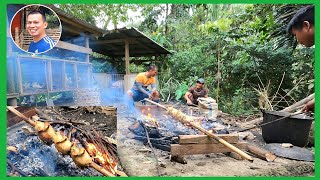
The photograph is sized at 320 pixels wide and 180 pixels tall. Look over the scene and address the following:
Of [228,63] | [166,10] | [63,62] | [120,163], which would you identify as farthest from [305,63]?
[63,62]

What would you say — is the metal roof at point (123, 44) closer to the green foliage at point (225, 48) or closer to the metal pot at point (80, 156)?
the green foliage at point (225, 48)

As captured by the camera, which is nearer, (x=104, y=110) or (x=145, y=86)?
(x=104, y=110)

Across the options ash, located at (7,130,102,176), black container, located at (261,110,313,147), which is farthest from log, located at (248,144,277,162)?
ash, located at (7,130,102,176)

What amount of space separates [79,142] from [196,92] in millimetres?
1845

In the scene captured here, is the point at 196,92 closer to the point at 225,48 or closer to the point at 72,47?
the point at 225,48

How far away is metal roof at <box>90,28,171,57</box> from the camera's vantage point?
10.6 feet

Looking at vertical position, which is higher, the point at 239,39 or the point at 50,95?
the point at 239,39

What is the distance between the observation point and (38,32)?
270 centimetres

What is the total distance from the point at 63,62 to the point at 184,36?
175 cm

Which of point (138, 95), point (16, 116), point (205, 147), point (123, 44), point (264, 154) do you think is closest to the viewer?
point (16, 116)

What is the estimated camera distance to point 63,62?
9.52ft

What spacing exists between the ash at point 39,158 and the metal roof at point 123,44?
53.1 inches

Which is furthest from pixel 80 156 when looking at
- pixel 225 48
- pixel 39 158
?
pixel 225 48

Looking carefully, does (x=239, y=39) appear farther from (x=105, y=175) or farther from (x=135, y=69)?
(x=105, y=175)
